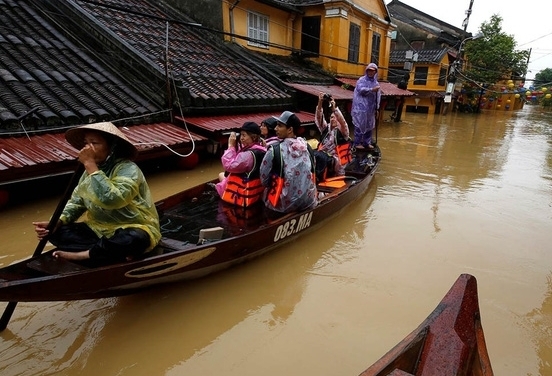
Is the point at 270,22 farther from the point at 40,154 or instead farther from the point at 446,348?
the point at 446,348

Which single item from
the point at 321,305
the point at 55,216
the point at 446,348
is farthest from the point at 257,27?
the point at 446,348

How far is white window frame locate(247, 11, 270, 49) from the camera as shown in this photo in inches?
517

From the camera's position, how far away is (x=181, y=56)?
9773mm

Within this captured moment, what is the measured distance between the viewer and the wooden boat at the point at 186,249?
2779 mm

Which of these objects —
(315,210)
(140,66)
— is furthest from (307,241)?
(140,66)

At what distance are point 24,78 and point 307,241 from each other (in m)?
5.62

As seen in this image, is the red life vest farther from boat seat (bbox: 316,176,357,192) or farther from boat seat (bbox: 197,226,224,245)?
boat seat (bbox: 197,226,224,245)

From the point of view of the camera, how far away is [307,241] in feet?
18.1

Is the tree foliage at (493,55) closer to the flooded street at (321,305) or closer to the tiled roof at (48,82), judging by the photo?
the flooded street at (321,305)

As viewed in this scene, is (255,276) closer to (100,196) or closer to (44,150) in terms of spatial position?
(100,196)

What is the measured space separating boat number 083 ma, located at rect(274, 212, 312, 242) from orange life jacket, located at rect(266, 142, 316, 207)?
37 centimetres

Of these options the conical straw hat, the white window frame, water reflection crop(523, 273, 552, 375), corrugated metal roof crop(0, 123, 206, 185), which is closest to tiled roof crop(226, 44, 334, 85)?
the white window frame

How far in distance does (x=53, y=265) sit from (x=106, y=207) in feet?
2.31

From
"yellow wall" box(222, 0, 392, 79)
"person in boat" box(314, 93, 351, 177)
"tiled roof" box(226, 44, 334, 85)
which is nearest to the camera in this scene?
"person in boat" box(314, 93, 351, 177)
